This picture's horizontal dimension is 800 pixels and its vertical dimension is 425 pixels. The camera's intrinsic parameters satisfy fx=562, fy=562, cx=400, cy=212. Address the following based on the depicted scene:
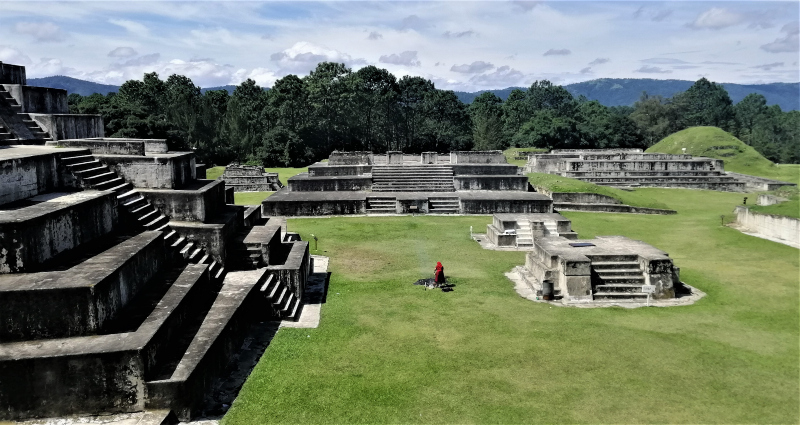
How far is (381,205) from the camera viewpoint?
24.3 meters

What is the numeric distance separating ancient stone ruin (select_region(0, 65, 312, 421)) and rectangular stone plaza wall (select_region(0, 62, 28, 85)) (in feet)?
7.03

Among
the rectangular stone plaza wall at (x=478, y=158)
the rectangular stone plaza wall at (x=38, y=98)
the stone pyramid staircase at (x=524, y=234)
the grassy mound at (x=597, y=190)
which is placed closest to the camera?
the rectangular stone plaza wall at (x=38, y=98)

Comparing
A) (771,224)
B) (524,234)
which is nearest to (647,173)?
(771,224)

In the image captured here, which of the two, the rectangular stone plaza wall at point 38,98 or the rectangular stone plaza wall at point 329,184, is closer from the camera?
the rectangular stone plaza wall at point 38,98

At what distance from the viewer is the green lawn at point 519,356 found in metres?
7.63

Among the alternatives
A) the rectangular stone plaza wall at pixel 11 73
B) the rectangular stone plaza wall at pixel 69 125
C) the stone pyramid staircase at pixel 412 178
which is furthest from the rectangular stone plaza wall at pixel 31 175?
the stone pyramid staircase at pixel 412 178

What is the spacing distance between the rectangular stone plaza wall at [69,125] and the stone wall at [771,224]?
20946mm

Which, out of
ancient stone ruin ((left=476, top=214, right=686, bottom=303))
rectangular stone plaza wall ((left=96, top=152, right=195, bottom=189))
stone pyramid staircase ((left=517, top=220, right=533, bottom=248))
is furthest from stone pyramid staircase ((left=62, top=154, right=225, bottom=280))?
stone pyramid staircase ((left=517, top=220, right=533, bottom=248))

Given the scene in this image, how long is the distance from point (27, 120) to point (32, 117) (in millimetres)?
130

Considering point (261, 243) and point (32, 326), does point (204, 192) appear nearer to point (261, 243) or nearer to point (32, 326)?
point (261, 243)

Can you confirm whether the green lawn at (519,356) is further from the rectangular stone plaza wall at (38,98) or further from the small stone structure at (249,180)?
the small stone structure at (249,180)

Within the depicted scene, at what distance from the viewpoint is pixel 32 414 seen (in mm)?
6996

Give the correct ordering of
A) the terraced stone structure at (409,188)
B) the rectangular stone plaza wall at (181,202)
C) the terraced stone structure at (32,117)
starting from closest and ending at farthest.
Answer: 1. the rectangular stone plaza wall at (181,202)
2. the terraced stone structure at (32,117)
3. the terraced stone structure at (409,188)

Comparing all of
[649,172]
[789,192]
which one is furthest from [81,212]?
[649,172]
